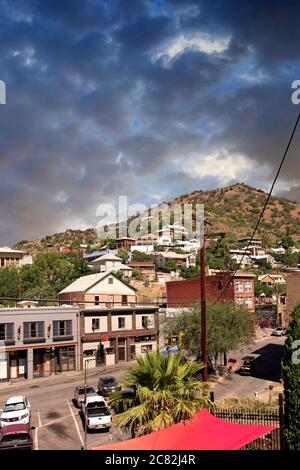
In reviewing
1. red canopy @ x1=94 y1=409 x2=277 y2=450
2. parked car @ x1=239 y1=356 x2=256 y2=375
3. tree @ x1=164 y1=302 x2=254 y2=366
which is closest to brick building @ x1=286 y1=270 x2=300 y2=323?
tree @ x1=164 y1=302 x2=254 y2=366

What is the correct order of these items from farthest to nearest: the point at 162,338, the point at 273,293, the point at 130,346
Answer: the point at 273,293 → the point at 162,338 → the point at 130,346

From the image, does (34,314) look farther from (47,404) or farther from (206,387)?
(206,387)

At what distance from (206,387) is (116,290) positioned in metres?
47.2

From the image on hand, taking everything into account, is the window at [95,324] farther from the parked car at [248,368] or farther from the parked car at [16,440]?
the parked car at [16,440]

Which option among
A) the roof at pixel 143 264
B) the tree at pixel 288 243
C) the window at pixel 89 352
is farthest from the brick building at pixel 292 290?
the tree at pixel 288 243

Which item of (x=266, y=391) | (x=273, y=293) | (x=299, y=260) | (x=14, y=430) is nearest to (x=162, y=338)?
(x=266, y=391)

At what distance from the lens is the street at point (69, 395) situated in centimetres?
2567

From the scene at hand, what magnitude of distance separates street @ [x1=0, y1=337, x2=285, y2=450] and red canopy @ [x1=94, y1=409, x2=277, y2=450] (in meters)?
10.9

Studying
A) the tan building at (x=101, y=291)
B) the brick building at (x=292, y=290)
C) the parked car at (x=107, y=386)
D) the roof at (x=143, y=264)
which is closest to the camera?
the parked car at (x=107, y=386)

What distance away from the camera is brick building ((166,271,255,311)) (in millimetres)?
78613

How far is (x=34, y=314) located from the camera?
4750 cm

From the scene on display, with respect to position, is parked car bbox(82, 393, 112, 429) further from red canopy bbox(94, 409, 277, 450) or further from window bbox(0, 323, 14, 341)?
window bbox(0, 323, 14, 341)

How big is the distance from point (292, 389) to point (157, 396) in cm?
568
